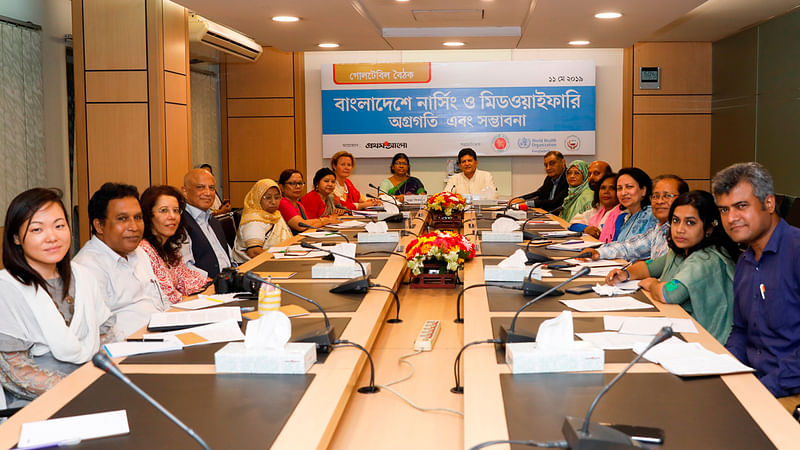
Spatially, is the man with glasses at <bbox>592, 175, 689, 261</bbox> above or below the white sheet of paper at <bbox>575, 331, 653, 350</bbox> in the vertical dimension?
above

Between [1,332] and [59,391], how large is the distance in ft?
1.72

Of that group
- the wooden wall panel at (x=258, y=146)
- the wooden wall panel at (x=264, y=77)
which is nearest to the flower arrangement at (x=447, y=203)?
the wooden wall panel at (x=258, y=146)

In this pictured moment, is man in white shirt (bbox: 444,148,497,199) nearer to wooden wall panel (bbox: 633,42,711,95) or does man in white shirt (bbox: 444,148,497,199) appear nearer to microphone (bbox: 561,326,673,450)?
wooden wall panel (bbox: 633,42,711,95)

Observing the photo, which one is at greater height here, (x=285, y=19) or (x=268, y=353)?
(x=285, y=19)

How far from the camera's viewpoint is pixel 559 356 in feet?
6.51

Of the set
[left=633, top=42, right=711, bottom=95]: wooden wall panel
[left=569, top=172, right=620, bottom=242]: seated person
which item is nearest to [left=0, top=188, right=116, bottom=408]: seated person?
[left=569, top=172, right=620, bottom=242]: seated person

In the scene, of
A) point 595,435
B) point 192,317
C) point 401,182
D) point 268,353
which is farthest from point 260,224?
point 595,435

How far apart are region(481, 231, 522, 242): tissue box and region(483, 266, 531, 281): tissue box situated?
1396 mm

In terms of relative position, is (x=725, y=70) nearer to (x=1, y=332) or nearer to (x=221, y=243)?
(x=221, y=243)

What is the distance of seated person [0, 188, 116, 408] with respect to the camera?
229cm

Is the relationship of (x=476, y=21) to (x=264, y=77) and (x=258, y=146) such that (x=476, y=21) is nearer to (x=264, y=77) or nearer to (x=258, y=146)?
(x=264, y=77)

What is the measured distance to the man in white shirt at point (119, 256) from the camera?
9.79ft

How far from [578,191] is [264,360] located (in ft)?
17.9

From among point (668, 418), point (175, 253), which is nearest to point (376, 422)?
point (668, 418)
